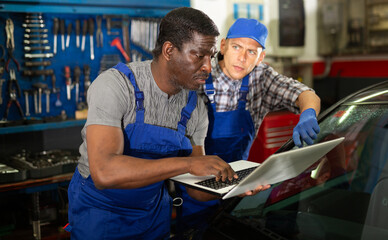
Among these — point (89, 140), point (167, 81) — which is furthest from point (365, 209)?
point (89, 140)

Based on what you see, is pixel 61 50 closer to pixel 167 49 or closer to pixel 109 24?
pixel 109 24

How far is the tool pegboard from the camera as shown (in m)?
3.15

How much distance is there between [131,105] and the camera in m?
1.50

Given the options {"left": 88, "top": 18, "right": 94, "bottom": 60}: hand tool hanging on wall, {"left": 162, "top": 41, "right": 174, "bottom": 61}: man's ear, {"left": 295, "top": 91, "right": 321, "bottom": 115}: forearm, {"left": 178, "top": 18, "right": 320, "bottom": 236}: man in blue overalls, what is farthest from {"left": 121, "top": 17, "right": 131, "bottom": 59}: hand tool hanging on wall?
{"left": 162, "top": 41, "right": 174, "bottom": 61}: man's ear

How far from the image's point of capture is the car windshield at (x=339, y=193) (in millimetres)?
1555

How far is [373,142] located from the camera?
200cm

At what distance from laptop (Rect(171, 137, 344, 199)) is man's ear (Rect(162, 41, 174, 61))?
452 millimetres

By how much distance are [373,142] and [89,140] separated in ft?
4.53

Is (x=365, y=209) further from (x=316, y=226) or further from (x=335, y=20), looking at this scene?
(x=335, y=20)

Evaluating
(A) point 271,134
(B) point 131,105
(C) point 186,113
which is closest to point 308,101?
(C) point 186,113

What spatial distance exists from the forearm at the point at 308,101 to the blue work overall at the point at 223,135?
300 mm

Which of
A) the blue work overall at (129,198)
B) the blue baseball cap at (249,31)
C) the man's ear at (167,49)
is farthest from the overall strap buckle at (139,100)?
the blue baseball cap at (249,31)

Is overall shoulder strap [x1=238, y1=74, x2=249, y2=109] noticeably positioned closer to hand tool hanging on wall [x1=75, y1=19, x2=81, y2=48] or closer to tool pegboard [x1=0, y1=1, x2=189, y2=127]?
tool pegboard [x1=0, y1=1, x2=189, y2=127]

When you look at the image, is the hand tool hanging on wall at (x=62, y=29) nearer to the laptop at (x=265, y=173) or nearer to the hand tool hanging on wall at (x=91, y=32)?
the hand tool hanging on wall at (x=91, y=32)
